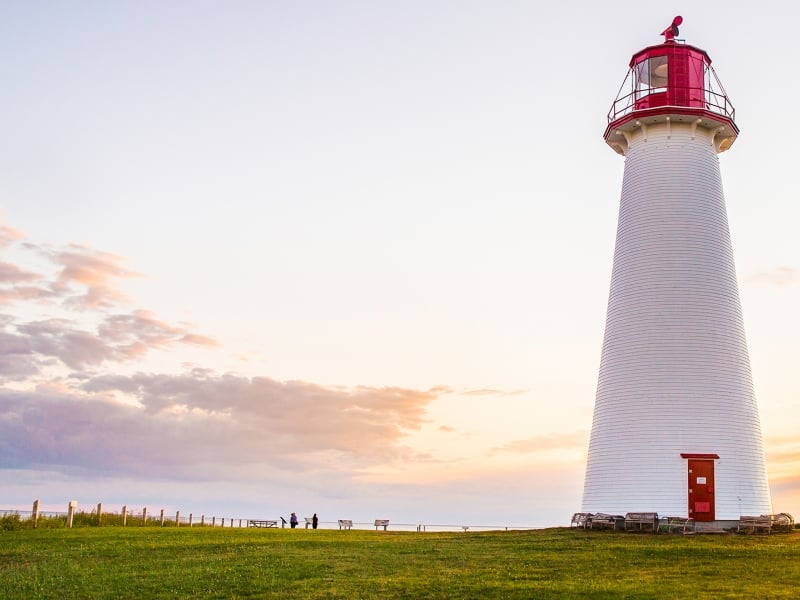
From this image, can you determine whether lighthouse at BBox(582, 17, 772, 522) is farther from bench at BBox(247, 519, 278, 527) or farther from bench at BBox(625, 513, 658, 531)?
bench at BBox(247, 519, 278, 527)

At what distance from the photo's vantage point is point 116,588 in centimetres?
2505

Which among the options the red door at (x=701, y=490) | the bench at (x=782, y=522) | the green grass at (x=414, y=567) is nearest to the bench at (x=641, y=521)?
the green grass at (x=414, y=567)

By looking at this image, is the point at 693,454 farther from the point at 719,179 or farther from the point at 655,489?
the point at 719,179

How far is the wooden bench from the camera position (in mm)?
33844

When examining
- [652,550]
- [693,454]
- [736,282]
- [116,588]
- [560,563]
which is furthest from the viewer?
[736,282]

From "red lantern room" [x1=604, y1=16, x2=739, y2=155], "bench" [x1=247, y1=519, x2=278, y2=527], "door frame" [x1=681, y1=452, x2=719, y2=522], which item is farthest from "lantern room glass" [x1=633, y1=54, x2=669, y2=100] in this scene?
"bench" [x1=247, y1=519, x2=278, y2=527]

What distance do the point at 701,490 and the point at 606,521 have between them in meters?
3.91

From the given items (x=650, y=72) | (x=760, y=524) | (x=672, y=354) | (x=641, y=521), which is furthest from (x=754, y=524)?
(x=650, y=72)

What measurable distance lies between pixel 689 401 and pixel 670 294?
4507mm

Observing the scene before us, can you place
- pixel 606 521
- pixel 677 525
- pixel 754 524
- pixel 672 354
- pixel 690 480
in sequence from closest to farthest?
pixel 677 525, pixel 754 524, pixel 690 480, pixel 606 521, pixel 672 354

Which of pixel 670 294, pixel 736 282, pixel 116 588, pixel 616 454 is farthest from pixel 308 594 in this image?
pixel 736 282

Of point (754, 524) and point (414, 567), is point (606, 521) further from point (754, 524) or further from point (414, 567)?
point (414, 567)

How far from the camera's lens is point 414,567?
2688 centimetres

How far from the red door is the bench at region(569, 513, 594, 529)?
4.02 metres
